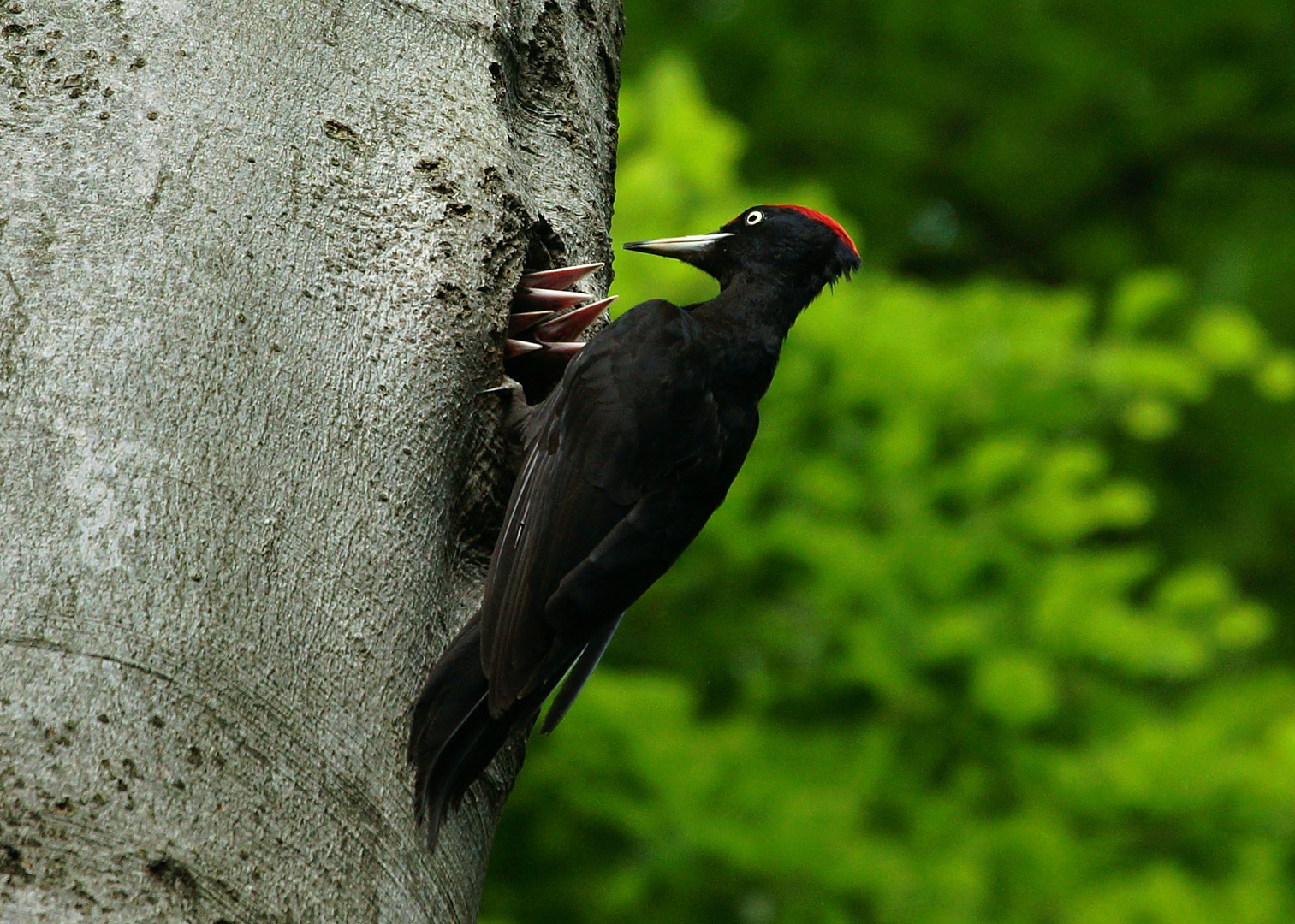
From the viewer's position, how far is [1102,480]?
6059mm

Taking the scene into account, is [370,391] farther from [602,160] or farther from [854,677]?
[854,677]

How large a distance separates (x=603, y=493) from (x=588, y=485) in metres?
0.03

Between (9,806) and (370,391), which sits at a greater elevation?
(370,391)

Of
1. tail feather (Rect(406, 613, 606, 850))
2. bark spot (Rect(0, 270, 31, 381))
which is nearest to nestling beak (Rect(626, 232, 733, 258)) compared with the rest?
tail feather (Rect(406, 613, 606, 850))

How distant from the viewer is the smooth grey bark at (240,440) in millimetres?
1425

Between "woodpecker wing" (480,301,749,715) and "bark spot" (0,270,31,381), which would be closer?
"bark spot" (0,270,31,381)

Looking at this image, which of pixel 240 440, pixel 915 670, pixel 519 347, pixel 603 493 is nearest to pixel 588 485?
pixel 603 493

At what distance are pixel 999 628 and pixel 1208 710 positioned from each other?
130 cm

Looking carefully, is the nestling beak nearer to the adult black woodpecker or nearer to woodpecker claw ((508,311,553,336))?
the adult black woodpecker

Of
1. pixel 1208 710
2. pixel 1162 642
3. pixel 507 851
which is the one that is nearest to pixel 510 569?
pixel 507 851

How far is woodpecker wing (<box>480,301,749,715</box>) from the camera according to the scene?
84.0 inches

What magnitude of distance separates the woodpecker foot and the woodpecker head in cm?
51

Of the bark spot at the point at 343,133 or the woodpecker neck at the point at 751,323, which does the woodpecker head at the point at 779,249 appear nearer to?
the woodpecker neck at the point at 751,323

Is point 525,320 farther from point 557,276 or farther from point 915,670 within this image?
point 915,670
